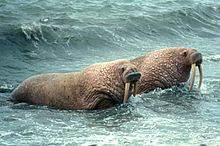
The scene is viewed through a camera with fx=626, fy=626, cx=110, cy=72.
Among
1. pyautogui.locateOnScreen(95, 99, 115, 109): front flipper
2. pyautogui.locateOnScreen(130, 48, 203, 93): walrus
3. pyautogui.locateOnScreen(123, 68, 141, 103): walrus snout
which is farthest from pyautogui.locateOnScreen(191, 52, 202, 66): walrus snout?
pyautogui.locateOnScreen(95, 99, 115, 109): front flipper

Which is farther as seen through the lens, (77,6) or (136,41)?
(77,6)

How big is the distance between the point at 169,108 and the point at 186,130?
148 cm

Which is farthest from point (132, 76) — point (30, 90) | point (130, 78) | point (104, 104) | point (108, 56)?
point (108, 56)

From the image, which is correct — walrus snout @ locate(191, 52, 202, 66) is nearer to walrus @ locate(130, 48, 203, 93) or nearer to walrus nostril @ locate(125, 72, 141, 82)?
walrus @ locate(130, 48, 203, 93)

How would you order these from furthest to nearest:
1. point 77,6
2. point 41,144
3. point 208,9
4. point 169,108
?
point 208,9
point 77,6
point 169,108
point 41,144

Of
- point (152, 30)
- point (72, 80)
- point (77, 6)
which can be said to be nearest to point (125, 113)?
point (72, 80)

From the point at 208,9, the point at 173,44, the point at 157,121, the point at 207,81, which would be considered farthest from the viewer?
the point at 208,9

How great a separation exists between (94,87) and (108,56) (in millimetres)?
5456

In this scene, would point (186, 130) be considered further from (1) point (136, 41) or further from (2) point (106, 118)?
(1) point (136, 41)

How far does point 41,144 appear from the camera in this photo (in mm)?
6707

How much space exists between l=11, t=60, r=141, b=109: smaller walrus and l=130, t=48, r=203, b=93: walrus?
1195 millimetres

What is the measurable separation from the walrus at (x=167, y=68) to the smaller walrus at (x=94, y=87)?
1.19 metres

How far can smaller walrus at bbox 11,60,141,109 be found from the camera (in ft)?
28.7

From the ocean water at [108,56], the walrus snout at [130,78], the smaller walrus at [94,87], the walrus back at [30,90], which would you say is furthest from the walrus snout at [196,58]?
the walrus back at [30,90]
